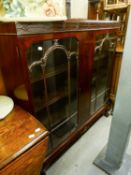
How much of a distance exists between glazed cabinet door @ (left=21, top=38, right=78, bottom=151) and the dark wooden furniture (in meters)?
0.21

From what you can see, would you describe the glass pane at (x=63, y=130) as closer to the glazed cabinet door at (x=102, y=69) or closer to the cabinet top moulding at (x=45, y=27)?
the glazed cabinet door at (x=102, y=69)

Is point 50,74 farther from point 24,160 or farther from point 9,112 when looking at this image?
point 24,160

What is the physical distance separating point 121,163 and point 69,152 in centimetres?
57

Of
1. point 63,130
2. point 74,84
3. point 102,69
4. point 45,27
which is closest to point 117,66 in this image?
point 102,69

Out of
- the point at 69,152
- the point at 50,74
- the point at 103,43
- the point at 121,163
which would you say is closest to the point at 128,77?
the point at 50,74

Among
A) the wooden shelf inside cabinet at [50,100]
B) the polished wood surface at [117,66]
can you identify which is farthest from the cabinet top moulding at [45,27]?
the polished wood surface at [117,66]

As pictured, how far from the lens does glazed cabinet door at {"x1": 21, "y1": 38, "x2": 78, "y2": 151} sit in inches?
38.5

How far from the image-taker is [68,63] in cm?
122

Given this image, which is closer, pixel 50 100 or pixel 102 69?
pixel 50 100

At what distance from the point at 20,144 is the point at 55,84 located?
700mm

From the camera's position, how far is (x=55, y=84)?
1.32 m

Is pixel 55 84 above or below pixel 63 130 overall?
above

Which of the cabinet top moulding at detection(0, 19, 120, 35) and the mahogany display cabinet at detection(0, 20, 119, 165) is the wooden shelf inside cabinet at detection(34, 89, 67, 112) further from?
the cabinet top moulding at detection(0, 19, 120, 35)

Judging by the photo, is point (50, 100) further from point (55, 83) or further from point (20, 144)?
point (20, 144)
